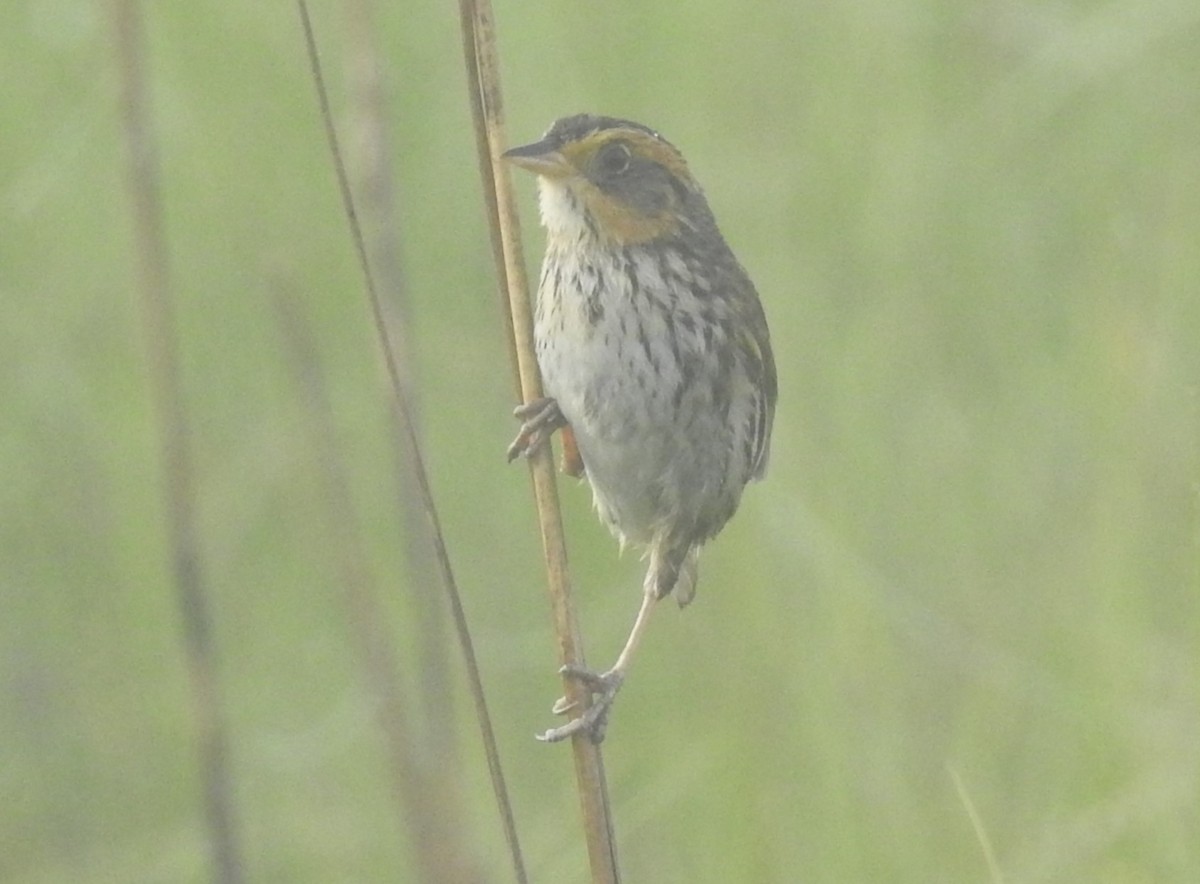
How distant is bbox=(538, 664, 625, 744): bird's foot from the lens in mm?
3123

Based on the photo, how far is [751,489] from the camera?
438cm

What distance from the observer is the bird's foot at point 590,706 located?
Result: 10.2 feet

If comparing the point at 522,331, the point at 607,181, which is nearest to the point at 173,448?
the point at 522,331

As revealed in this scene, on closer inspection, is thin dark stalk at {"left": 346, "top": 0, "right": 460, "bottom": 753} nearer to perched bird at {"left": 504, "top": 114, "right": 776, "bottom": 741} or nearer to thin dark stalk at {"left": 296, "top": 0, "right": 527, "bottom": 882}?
perched bird at {"left": 504, "top": 114, "right": 776, "bottom": 741}

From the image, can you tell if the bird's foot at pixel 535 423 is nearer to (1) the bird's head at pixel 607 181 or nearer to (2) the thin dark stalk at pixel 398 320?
(2) the thin dark stalk at pixel 398 320

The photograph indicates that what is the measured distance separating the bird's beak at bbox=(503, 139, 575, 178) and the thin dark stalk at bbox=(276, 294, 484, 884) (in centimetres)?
40

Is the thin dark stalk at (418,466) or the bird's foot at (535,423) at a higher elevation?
the thin dark stalk at (418,466)

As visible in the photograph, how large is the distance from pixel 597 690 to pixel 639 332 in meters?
0.54

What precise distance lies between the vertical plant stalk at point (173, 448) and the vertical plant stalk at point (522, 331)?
0.51 meters

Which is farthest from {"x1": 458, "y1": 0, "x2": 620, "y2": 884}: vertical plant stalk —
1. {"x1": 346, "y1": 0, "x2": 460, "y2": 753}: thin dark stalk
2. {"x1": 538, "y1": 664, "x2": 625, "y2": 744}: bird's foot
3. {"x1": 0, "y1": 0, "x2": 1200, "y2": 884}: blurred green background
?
{"x1": 0, "y1": 0, "x2": 1200, "y2": 884}: blurred green background

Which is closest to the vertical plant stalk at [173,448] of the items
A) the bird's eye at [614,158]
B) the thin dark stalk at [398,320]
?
the thin dark stalk at [398,320]

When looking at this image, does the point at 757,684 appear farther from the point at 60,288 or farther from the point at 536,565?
the point at 60,288

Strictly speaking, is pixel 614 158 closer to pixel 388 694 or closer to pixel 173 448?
pixel 173 448

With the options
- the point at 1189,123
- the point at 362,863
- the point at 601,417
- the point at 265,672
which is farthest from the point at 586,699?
the point at 1189,123
